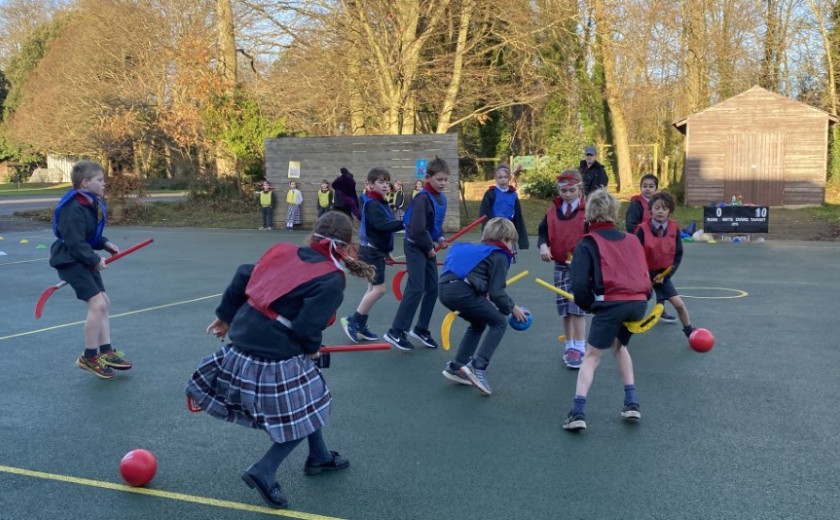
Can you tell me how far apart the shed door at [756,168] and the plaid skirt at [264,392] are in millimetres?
24616

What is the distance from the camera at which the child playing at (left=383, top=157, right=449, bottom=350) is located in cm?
694

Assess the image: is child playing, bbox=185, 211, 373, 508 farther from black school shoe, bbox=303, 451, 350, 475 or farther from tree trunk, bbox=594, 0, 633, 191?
tree trunk, bbox=594, 0, 633, 191

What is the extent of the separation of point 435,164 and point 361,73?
1828cm

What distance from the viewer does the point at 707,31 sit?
1233 inches

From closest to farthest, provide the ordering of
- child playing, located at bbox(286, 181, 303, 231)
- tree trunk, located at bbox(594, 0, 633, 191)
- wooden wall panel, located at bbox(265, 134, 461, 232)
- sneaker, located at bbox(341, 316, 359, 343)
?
sneaker, located at bbox(341, 316, 359, 343) < wooden wall panel, located at bbox(265, 134, 461, 232) < child playing, located at bbox(286, 181, 303, 231) < tree trunk, located at bbox(594, 0, 633, 191)

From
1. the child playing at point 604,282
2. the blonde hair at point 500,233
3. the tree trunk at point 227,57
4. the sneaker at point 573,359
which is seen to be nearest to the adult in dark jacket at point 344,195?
the sneaker at point 573,359

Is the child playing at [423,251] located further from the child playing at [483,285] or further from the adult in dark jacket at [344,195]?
the adult in dark jacket at [344,195]

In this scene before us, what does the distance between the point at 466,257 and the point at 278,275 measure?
218 cm

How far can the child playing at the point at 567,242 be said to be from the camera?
6.50 metres

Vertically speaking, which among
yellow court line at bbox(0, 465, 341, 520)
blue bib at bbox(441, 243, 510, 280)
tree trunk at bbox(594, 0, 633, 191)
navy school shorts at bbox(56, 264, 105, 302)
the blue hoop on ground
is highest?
tree trunk at bbox(594, 0, 633, 191)

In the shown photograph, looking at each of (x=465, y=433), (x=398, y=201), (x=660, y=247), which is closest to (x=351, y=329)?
(x=465, y=433)

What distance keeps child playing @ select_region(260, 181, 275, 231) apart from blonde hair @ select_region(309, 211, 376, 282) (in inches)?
770

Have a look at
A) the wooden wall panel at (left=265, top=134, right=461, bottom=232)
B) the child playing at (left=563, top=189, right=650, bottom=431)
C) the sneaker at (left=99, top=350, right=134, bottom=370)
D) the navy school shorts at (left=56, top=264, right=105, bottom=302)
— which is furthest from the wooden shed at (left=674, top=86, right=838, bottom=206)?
the navy school shorts at (left=56, top=264, right=105, bottom=302)

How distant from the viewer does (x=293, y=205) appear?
75.4 feet
